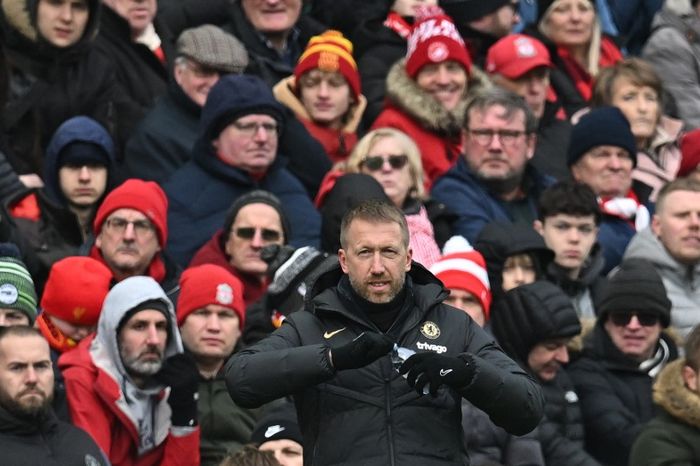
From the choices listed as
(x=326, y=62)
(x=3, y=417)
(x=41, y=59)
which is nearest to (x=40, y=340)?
(x=3, y=417)

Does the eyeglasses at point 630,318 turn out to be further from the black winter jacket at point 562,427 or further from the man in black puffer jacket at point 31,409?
the man in black puffer jacket at point 31,409

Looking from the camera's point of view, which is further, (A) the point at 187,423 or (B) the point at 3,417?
(A) the point at 187,423

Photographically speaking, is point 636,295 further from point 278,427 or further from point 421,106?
point 421,106

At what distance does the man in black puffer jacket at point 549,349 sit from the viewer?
11320mm

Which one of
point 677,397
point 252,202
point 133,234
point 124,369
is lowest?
point 677,397

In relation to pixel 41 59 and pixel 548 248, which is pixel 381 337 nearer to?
pixel 548 248

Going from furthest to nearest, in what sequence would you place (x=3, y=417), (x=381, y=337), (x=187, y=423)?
(x=187, y=423)
(x=3, y=417)
(x=381, y=337)

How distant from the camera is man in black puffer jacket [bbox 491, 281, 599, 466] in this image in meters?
11.3

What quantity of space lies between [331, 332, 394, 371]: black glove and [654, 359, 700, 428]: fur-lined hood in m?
3.05

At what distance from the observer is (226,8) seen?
1513cm

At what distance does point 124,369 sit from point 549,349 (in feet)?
7.26

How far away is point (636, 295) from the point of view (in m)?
12.2

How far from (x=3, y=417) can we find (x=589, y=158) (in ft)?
→ 17.4

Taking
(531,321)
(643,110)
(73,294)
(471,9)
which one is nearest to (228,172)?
(73,294)
